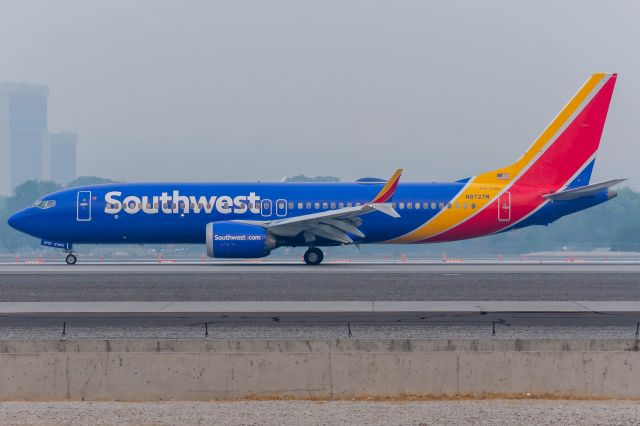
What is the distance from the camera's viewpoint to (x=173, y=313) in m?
21.9

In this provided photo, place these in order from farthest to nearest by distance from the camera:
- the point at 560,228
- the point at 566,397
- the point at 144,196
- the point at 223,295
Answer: the point at 560,228 → the point at 144,196 → the point at 223,295 → the point at 566,397

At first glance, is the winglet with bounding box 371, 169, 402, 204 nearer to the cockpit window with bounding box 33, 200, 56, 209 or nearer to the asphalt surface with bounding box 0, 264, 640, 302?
the asphalt surface with bounding box 0, 264, 640, 302

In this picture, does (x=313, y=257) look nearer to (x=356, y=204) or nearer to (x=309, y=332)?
(x=356, y=204)

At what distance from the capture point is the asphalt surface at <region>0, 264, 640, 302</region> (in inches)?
1023

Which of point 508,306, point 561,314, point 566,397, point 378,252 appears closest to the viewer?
point 566,397

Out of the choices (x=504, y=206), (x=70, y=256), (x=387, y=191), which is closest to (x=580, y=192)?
A: (x=504, y=206)

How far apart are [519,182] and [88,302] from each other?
23.4 meters

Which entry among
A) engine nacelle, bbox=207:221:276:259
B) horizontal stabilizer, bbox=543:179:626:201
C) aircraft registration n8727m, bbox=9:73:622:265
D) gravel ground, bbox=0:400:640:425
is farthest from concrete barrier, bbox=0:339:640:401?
horizontal stabilizer, bbox=543:179:626:201

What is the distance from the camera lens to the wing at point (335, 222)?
39.1 metres

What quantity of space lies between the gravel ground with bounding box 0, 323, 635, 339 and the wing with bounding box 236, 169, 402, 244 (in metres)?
19.6


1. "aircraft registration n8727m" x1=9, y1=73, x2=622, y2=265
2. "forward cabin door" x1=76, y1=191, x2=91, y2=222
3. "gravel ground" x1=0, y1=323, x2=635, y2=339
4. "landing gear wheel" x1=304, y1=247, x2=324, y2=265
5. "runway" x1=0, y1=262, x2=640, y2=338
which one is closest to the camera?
"gravel ground" x1=0, y1=323, x2=635, y2=339

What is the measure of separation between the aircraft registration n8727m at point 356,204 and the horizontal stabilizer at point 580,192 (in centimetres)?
4

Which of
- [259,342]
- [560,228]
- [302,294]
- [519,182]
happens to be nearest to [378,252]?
[560,228]

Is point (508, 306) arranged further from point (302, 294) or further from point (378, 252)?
point (378, 252)
